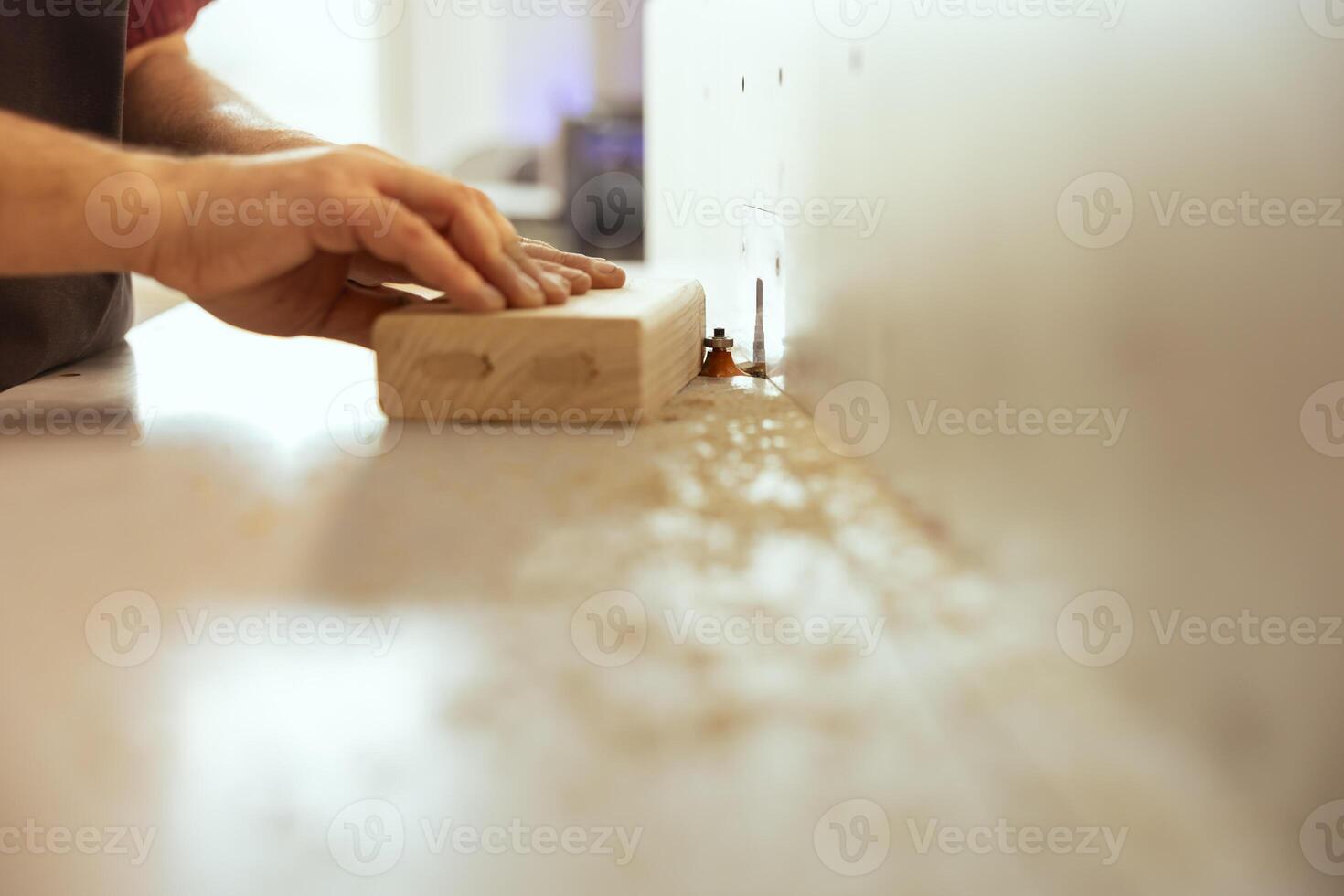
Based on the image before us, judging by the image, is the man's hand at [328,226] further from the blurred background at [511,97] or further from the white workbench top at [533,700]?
the blurred background at [511,97]

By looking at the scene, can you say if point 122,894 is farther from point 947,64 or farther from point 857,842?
point 947,64

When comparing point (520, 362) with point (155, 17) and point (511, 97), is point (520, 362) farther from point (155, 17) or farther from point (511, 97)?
point (511, 97)

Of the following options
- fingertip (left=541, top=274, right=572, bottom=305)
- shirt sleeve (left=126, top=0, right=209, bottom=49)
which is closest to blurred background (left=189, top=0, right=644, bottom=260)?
shirt sleeve (left=126, top=0, right=209, bottom=49)

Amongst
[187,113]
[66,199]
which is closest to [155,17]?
[187,113]

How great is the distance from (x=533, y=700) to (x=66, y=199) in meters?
0.44

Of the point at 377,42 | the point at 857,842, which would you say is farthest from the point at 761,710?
the point at 377,42

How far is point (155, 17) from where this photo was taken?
4.05 ft

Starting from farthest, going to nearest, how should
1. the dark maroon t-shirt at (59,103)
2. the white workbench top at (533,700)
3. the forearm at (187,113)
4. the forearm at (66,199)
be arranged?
the forearm at (187,113)
the dark maroon t-shirt at (59,103)
the forearm at (66,199)
the white workbench top at (533,700)

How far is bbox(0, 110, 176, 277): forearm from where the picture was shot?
25.3 inches

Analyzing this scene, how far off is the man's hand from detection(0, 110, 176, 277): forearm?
0.6 inches

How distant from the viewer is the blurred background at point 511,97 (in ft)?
12.4

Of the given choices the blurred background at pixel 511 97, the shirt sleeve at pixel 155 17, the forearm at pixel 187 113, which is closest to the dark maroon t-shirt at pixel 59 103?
the forearm at pixel 187 113

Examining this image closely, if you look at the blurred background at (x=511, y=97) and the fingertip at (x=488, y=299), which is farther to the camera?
the blurred background at (x=511, y=97)

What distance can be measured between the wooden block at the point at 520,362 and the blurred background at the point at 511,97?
3157 mm
